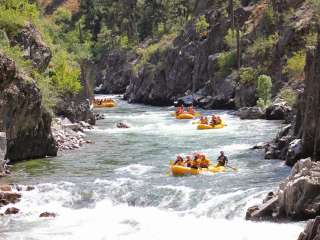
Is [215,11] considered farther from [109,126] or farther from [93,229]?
[93,229]

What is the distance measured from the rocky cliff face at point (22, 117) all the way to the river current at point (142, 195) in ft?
3.31

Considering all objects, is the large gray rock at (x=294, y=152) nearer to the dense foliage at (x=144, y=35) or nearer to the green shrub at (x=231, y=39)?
the dense foliage at (x=144, y=35)

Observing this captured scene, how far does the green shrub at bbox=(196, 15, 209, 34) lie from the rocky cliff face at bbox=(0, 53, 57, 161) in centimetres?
3547

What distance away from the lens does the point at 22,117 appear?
2841 cm

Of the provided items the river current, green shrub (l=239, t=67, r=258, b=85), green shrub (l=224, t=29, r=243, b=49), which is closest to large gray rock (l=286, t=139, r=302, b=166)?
the river current

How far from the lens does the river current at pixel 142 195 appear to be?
1777 centimetres

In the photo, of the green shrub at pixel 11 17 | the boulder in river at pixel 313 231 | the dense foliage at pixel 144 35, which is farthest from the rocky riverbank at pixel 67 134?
the boulder in river at pixel 313 231

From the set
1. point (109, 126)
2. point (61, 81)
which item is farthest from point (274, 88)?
point (61, 81)

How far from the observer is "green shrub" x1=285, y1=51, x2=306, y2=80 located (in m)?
44.7

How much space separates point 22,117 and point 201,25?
37.7 metres

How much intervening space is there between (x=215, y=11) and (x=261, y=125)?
29.1 metres

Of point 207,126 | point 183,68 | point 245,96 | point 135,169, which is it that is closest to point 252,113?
point 207,126

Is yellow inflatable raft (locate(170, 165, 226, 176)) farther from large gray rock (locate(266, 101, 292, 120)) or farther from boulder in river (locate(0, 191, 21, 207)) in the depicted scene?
large gray rock (locate(266, 101, 292, 120))

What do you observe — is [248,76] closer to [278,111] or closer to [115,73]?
[278,111]
